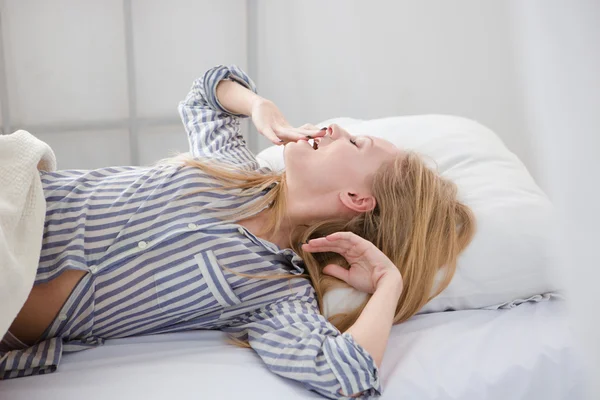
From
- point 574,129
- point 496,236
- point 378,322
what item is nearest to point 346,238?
point 378,322

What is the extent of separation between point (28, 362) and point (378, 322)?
1.54 feet

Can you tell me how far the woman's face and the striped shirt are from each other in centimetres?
10

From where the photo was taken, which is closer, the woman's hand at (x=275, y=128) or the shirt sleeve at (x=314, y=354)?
the shirt sleeve at (x=314, y=354)

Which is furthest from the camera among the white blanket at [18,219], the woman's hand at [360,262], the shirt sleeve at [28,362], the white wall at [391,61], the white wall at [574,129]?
the white wall at [391,61]

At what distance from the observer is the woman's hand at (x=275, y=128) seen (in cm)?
117

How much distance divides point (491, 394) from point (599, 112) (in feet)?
2.21

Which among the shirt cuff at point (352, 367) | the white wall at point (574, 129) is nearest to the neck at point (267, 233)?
the shirt cuff at point (352, 367)

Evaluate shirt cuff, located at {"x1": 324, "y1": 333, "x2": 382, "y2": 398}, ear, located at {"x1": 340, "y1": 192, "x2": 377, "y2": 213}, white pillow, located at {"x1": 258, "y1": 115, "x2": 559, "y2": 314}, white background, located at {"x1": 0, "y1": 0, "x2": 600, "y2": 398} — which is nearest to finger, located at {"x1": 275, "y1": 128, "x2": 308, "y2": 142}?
ear, located at {"x1": 340, "y1": 192, "x2": 377, "y2": 213}

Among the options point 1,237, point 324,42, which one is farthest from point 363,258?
point 324,42

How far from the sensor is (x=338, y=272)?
1.10 meters

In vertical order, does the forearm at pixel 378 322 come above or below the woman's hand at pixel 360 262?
below

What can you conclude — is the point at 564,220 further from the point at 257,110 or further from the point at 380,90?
the point at 380,90

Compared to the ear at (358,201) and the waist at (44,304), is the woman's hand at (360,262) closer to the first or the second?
the ear at (358,201)

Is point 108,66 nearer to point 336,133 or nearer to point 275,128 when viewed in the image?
point 275,128
